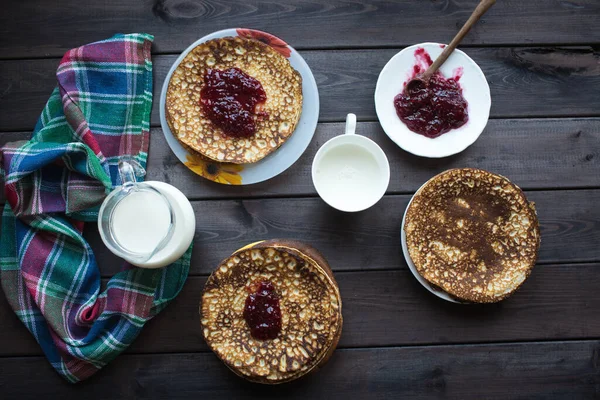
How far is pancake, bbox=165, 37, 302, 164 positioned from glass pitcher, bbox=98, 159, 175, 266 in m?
0.20

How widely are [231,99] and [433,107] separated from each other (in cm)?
57

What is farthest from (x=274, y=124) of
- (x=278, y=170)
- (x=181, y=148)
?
(x=181, y=148)

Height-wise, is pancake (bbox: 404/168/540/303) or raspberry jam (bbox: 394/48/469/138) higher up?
raspberry jam (bbox: 394/48/469/138)

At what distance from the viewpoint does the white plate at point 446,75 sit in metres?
1.55

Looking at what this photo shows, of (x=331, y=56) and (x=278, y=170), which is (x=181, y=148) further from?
(x=331, y=56)

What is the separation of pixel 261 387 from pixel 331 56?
3.22 feet

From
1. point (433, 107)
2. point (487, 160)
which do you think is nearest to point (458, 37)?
point (433, 107)

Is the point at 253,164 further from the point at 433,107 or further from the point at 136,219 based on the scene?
the point at 433,107

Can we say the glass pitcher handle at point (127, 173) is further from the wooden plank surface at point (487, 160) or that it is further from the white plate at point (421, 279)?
the white plate at point (421, 279)

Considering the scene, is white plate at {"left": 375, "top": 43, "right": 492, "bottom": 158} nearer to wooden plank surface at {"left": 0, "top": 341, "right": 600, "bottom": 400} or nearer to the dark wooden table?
the dark wooden table

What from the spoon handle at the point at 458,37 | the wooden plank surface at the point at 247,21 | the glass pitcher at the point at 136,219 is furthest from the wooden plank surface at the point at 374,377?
the wooden plank surface at the point at 247,21

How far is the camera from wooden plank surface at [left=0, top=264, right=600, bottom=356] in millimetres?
1569

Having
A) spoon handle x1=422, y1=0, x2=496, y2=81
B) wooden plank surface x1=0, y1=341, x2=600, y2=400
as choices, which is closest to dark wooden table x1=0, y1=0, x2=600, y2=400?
wooden plank surface x1=0, y1=341, x2=600, y2=400

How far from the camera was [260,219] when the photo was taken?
1.58 meters
